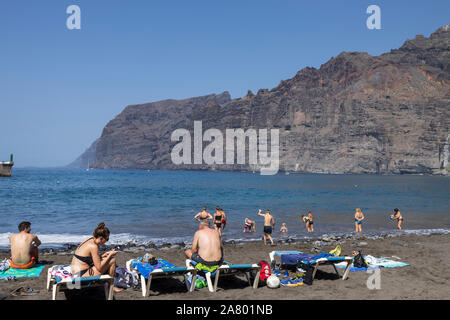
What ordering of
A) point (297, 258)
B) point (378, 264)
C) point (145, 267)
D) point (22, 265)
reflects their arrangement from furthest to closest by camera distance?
point (378, 264), point (22, 265), point (297, 258), point (145, 267)

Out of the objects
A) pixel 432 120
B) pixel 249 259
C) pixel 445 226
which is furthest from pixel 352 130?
pixel 249 259

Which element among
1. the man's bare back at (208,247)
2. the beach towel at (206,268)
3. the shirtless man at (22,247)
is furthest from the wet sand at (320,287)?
the man's bare back at (208,247)

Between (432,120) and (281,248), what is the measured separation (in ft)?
628

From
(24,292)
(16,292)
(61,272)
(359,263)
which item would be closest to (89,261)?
(61,272)

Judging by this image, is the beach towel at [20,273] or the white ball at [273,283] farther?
the beach towel at [20,273]

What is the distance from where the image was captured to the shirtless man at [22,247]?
922cm

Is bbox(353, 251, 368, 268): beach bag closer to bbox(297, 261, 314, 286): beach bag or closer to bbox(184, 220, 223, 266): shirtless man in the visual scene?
bbox(297, 261, 314, 286): beach bag

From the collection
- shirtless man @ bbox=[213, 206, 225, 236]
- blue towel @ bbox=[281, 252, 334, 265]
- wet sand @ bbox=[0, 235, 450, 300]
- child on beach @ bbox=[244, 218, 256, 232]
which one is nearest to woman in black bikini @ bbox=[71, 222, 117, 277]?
wet sand @ bbox=[0, 235, 450, 300]

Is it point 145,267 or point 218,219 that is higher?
point 145,267

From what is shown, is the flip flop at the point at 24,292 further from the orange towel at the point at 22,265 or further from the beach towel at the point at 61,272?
the orange towel at the point at 22,265

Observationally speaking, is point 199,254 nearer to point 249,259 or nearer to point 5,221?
point 249,259

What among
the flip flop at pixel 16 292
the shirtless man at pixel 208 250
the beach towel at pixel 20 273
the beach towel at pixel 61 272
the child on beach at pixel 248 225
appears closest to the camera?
the beach towel at pixel 61 272

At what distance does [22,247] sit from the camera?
9234mm

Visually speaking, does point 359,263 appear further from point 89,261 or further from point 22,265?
point 22,265
